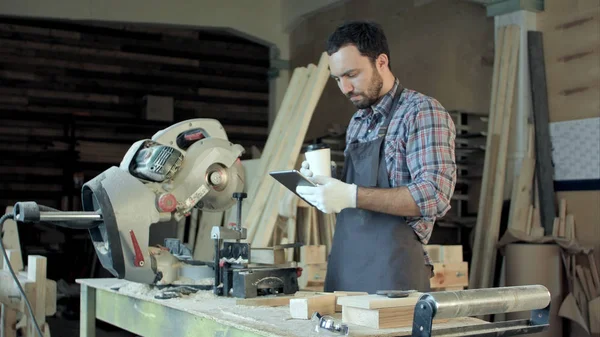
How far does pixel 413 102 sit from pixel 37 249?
6.72 m

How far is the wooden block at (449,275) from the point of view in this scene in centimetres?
384

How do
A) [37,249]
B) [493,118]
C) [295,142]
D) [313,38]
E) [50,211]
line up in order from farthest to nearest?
1. [313,38]
2. [37,249]
3. [493,118]
4. [295,142]
5. [50,211]

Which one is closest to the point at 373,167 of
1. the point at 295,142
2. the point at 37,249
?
the point at 295,142

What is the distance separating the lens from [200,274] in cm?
281

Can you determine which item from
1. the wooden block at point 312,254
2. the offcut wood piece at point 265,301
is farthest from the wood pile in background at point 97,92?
the offcut wood piece at point 265,301

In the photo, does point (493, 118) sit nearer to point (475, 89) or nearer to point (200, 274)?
point (475, 89)

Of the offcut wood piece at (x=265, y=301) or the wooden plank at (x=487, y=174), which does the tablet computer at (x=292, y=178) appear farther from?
the wooden plank at (x=487, y=174)

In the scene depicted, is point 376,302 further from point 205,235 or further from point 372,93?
point 205,235

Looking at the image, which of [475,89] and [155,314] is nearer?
[155,314]

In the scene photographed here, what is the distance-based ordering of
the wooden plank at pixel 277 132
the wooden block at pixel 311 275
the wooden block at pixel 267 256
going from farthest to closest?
the wooden plank at pixel 277 132
the wooden block at pixel 311 275
the wooden block at pixel 267 256

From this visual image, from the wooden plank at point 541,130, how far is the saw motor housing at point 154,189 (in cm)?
351

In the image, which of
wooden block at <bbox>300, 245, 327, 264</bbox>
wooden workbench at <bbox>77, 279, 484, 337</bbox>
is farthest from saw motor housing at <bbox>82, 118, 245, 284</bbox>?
wooden block at <bbox>300, 245, 327, 264</bbox>

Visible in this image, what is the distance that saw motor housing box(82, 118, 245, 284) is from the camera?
257cm

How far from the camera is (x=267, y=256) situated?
2703mm
